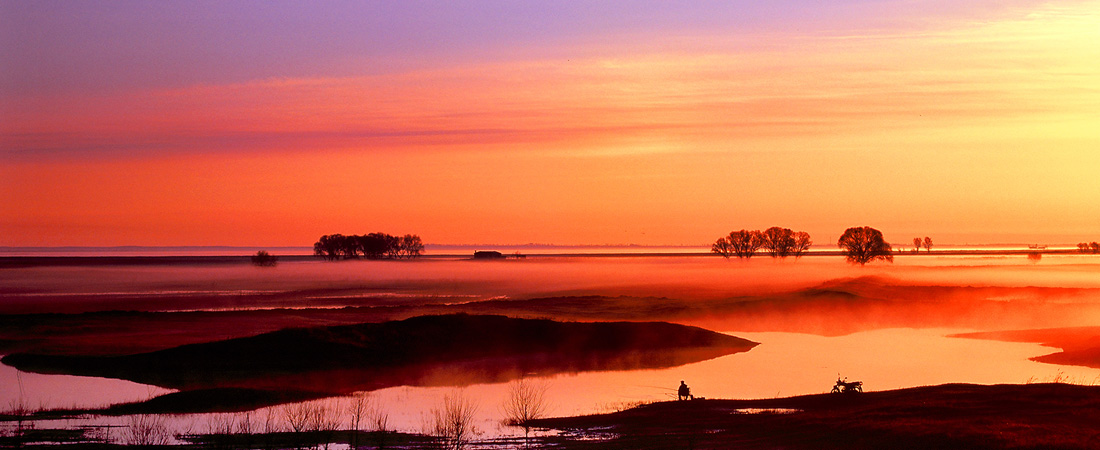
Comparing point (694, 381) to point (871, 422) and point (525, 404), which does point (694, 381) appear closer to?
point (525, 404)

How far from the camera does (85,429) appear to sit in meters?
30.5

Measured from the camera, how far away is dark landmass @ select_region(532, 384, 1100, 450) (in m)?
26.8

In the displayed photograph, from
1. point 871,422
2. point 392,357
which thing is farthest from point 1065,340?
point 392,357

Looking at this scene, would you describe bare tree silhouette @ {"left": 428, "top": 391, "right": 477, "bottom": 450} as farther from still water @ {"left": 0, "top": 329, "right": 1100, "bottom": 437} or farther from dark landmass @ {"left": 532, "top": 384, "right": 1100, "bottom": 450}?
dark landmass @ {"left": 532, "top": 384, "right": 1100, "bottom": 450}

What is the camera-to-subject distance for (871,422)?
97.2 feet

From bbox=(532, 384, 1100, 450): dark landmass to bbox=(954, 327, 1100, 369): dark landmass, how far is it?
2250 centimetres

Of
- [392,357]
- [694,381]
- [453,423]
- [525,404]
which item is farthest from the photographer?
[392,357]

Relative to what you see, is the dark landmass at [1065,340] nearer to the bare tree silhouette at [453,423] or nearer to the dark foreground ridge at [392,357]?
the dark foreground ridge at [392,357]

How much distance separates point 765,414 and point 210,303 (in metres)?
67.3

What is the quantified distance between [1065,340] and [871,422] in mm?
44297

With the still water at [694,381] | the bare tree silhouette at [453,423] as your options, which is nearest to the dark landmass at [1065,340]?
the still water at [694,381]

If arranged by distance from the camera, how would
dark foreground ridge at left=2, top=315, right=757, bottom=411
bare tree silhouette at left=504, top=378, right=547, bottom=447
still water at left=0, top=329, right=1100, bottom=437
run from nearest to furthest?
bare tree silhouette at left=504, top=378, right=547, bottom=447 → still water at left=0, top=329, right=1100, bottom=437 → dark foreground ridge at left=2, top=315, right=757, bottom=411

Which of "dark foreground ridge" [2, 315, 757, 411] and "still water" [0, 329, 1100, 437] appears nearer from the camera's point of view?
"still water" [0, 329, 1100, 437]

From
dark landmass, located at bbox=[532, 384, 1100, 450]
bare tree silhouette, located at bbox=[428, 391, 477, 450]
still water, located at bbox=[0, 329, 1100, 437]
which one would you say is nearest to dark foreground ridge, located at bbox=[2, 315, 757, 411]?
still water, located at bbox=[0, 329, 1100, 437]
